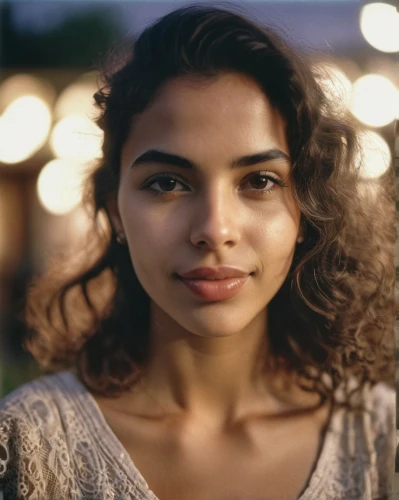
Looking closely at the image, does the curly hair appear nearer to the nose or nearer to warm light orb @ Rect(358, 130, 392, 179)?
warm light orb @ Rect(358, 130, 392, 179)

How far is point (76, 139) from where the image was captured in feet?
6.42

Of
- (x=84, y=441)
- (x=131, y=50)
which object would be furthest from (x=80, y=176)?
(x=84, y=441)

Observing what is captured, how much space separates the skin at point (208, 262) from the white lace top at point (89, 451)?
0.05 meters

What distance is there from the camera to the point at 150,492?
1.88 metres

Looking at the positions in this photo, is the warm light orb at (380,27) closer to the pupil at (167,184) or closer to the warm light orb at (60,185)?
the pupil at (167,184)

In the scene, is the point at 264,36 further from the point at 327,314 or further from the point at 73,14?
the point at 327,314

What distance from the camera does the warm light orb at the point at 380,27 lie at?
1.94m

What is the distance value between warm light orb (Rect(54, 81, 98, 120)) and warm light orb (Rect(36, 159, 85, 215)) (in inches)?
5.8

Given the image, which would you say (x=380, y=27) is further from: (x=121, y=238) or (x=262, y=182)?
(x=121, y=238)

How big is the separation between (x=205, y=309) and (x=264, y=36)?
0.75 meters

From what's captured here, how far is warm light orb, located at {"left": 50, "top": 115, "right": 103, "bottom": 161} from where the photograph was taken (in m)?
1.94

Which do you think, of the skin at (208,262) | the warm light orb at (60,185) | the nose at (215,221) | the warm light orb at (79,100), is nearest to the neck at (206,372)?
the skin at (208,262)

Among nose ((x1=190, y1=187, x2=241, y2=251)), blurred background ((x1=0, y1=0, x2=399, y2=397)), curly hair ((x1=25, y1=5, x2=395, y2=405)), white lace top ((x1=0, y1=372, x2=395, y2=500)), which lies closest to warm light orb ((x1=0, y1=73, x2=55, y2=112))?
blurred background ((x1=0, y1=0, x2=399, y2=397))

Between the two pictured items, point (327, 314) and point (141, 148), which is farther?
point (327, 314)
